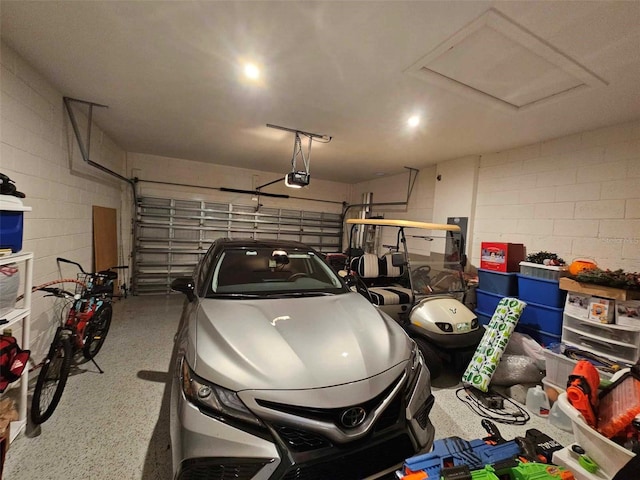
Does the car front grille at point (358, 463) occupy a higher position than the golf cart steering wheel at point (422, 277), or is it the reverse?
the golf cart steering wheel at point (422, 277)

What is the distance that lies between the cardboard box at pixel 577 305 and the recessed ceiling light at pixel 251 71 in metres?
4.00

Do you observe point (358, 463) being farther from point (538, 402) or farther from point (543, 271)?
point (543, 271)

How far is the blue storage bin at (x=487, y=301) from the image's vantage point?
3698 millimetres

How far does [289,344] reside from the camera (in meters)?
1.49

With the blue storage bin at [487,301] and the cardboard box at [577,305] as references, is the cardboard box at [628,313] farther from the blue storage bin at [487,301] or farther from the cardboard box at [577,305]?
the blue storage bin at [487,301]

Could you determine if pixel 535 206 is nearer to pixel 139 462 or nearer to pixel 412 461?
pixel 412 461

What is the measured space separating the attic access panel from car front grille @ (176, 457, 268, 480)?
112 inches

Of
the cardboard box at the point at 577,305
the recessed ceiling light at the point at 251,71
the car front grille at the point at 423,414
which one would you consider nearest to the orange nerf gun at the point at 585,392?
the car front grille at the point at 423,414

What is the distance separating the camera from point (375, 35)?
6.47 ft

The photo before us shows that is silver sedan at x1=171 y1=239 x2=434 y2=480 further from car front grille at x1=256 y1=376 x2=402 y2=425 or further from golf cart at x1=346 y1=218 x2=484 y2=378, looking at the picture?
golf cart at x1=346 y1=218 x2=484 y2=378

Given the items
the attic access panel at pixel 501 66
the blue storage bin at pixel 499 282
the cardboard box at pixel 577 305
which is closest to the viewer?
the attic access panel at pixel 501 66

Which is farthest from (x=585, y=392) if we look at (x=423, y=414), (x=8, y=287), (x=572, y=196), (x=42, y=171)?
(x=42, y=171)

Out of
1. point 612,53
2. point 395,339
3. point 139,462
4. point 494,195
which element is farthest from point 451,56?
point 139,462

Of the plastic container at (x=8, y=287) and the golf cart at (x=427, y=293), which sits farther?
the golf cart at (x=427, y=293)
